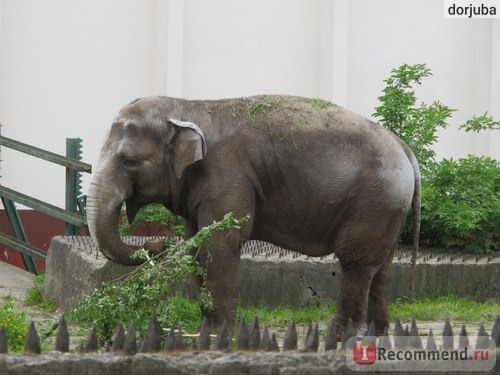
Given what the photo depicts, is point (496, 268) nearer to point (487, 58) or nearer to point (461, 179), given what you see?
point (461, 179)

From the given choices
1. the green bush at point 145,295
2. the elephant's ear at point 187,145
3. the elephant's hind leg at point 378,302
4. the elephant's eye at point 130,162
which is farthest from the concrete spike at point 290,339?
the elephant's hind leg at point 378,302

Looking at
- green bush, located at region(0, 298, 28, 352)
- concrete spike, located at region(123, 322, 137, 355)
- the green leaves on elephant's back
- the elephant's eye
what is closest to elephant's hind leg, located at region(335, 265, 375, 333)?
the green leaves on elephant's back

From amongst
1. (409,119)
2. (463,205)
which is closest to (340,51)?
(409,119)

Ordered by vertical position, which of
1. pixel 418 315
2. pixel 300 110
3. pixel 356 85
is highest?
pixel 356 85

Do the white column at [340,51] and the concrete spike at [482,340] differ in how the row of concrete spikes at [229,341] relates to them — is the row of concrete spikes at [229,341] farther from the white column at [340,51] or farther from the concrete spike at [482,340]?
the white column at [340,51]

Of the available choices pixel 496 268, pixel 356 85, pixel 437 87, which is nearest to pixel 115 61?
pixel 356 85

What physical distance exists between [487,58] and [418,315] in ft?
19.4

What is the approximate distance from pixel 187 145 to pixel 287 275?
2.49 m

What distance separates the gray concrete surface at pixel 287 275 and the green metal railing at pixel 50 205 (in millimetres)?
801

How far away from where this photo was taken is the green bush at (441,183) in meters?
11.9

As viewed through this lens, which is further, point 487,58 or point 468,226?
point 487,58

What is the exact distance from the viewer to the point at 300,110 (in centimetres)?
861

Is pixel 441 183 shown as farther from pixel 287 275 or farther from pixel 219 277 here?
pixel 219 277

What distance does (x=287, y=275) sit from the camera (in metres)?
10.4
